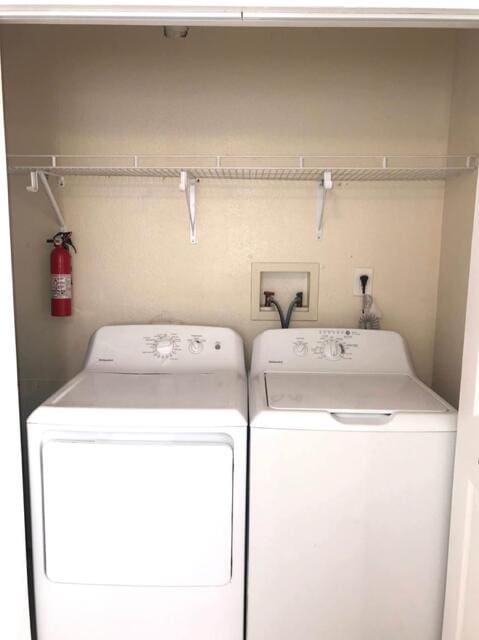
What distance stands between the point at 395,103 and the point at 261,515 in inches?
67.5

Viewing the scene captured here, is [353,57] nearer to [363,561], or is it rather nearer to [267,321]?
[267,321]

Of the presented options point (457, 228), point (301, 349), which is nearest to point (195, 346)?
point (301, 349)

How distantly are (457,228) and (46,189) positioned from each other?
1.66m

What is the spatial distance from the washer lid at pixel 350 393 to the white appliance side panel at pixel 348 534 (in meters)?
0.10

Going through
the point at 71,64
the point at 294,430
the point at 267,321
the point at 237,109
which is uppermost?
the point at 71,64

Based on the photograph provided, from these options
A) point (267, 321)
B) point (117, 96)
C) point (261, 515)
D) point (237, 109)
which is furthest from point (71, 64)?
point (261, 515)

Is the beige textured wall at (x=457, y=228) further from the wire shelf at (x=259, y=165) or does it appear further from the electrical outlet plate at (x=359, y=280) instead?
the electrical outlet plate at (x=359, y=280)

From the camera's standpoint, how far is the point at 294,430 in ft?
5.17

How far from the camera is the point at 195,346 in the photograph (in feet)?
6.86

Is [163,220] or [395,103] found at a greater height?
[395,103]

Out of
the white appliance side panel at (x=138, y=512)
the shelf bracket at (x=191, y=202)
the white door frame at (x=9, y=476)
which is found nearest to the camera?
the white door frame at (x=9, y=476)

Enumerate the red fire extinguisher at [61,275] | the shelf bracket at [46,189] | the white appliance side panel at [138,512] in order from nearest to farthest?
the white appliance side panel at [138,512] < the shelf bracket at [46,189] < the red fire extinguisher at [61,275]

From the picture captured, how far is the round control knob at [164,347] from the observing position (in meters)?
2.07

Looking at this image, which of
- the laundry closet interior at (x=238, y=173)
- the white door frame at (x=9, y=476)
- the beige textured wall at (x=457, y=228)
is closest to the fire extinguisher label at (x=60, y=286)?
the laundry closet interior at (x=238, y=173)
